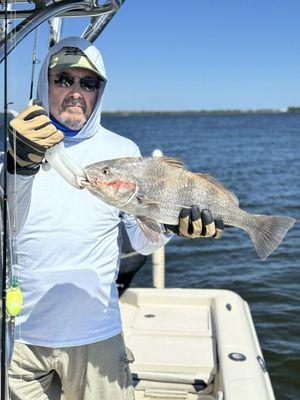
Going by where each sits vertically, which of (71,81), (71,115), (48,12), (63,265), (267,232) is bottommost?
(63,265)

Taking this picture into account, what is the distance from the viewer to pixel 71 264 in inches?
120

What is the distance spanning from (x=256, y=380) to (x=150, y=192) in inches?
86.0

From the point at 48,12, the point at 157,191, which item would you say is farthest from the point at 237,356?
the point at 48,12

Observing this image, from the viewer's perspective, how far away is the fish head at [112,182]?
2.98m

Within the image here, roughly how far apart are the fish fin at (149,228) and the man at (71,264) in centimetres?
15

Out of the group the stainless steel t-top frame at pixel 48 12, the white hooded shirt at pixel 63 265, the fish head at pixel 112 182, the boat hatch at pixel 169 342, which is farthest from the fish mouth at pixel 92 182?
the boat hatch at pixel 169 342

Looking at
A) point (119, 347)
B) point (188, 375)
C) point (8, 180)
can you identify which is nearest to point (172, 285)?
point (188, 375)

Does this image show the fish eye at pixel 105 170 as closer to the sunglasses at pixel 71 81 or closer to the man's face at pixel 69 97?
the man's face at pixel 69 97

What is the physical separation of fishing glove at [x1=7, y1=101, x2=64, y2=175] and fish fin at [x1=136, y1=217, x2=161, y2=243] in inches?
34.9

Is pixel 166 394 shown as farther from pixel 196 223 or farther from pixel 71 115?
pixel 71 115

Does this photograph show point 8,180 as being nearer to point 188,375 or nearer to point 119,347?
point 119,347

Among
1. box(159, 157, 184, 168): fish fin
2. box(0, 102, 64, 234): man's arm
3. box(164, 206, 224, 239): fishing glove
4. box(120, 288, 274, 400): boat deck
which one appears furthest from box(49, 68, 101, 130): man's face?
box(120, 288, 274, 400): boat deck

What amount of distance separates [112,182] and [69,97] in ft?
2.09

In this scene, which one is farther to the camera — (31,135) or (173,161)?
(173,161)
